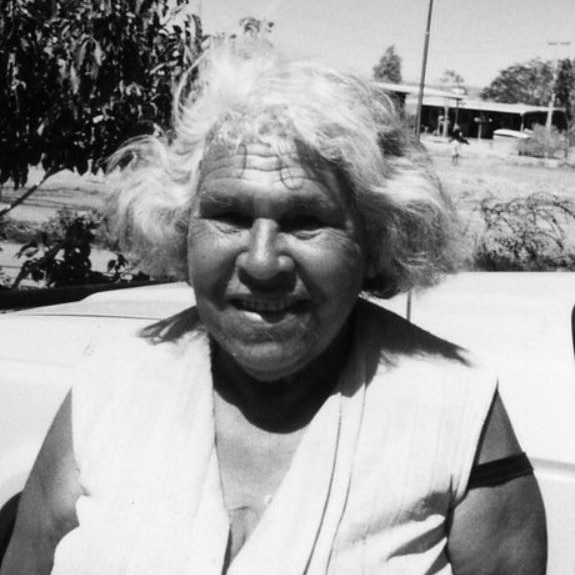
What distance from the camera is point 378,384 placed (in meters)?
1.78

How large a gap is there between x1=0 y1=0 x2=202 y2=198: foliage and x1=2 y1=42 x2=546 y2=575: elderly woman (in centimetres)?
334

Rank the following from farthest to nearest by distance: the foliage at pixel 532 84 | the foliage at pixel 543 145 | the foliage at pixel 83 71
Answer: the foliage at pixel 532 84 < the foliage at pixel 543 145 < the foliage at pixel 83 71

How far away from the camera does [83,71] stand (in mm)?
5012

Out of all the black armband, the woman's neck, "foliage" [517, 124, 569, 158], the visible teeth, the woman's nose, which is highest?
the woman's nose

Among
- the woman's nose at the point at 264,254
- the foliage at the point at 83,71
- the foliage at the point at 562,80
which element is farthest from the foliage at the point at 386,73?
the foliage at the point at 562,80

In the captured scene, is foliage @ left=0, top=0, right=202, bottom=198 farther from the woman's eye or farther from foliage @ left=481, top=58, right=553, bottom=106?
foliage @ left=481, top=58, right=553, bottom=106

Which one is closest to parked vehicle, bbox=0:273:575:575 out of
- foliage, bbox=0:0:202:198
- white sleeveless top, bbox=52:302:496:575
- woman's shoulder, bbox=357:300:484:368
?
woman's shoulder, bbox=357:300:484:368

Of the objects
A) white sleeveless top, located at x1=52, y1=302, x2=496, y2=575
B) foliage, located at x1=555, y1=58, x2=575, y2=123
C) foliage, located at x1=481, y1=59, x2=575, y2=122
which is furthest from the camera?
foliage, located at x1=481, y1=59, x2=575, y2=122

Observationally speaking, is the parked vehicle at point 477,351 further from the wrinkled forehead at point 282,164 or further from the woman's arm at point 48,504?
the wrinkled forehead at point 282,164

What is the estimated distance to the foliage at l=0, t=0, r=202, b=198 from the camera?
501cm

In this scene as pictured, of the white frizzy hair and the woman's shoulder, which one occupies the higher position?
the white frizzy hair

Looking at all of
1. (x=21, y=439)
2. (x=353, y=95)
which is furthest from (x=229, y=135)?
(x=21, y=439)

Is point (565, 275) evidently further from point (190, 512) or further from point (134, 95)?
point (134, 95)

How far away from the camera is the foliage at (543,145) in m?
28.9
